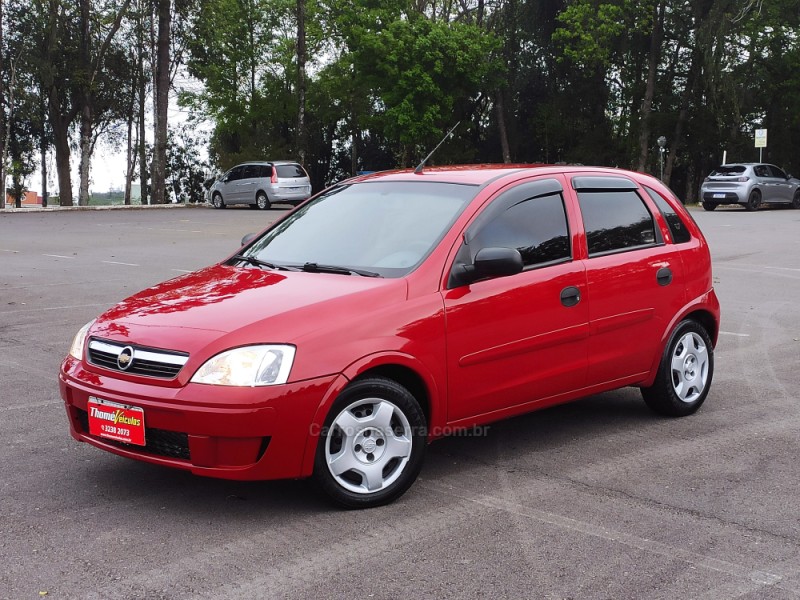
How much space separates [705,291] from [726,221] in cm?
2240

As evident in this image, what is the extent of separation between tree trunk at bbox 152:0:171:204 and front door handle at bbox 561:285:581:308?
3854 centimetres

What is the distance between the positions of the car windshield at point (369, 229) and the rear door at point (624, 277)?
0.95 metres

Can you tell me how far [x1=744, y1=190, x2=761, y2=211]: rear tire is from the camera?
114 feet

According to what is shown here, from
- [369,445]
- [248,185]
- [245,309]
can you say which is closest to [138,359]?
[245,309]

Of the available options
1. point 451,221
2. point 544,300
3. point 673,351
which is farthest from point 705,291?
point 451,221

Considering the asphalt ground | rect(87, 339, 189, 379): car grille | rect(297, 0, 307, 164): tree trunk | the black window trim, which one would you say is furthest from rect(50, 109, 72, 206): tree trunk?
rect(87, 339, 189, 379): car grille

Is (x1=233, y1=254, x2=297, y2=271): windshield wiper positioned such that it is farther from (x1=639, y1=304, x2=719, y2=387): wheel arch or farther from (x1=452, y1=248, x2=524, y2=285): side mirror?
(x1=639, y1=304, x2=719, y2=387): wheel arch

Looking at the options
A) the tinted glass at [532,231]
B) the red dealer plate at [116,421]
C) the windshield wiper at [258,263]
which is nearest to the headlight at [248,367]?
the red dealer plate at [116,421]

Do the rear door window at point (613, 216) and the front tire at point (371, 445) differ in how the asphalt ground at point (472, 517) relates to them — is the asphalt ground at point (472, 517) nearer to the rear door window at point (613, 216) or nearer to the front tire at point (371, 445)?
the front tire at point (371, 445)

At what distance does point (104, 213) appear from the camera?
1351 inches

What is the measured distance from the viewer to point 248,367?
4598 mm

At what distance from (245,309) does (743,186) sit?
32.1 meters

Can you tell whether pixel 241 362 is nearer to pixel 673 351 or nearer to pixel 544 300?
pixel 544 300

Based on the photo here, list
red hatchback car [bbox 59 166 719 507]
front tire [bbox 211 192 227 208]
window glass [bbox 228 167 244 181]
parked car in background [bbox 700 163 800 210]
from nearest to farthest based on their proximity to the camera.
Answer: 1. red hatchback car [bbox 59 166 719 507]
2. parked car in background [bbox 700 163 800 210]
3. window glass [bbox 228 167 244 181]
4. front tire [bbox 211 192 227 208]
